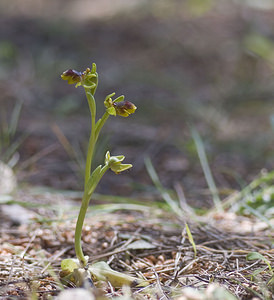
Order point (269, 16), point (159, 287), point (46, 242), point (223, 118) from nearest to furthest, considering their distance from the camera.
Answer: point (159, 287) < point (46, 242) < point (223, 118) < point (269, 16)

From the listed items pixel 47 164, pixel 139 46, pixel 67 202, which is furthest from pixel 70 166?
pixel 139 46

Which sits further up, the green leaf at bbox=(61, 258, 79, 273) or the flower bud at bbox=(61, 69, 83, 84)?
the flower bud at bbox=(61, 69, 83, 84)

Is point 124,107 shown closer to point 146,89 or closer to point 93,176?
point 93,176

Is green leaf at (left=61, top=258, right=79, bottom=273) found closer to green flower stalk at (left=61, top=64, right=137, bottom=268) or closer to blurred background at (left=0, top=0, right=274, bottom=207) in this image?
green flower stalk at (left=61, top=64, right=137, bottom=268)

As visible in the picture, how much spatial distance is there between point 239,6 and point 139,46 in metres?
1.76

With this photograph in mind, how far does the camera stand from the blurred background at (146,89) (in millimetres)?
2285

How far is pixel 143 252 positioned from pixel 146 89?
2.52 metres

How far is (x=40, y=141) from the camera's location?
8.41ft

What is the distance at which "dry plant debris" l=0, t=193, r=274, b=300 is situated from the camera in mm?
1016

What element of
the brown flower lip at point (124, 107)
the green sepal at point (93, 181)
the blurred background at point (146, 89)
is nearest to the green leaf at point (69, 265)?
the green sepal at point (93, 181)

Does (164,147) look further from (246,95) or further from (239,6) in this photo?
(239,6)

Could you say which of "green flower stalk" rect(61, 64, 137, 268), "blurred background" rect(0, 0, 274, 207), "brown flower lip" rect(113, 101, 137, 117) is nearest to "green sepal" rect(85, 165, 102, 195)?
"green flower stalk" rect(61, 64, 137, 268)

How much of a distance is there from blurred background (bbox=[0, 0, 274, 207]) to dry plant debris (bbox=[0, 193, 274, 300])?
0.42 meters

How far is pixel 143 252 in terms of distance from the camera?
135 cm
